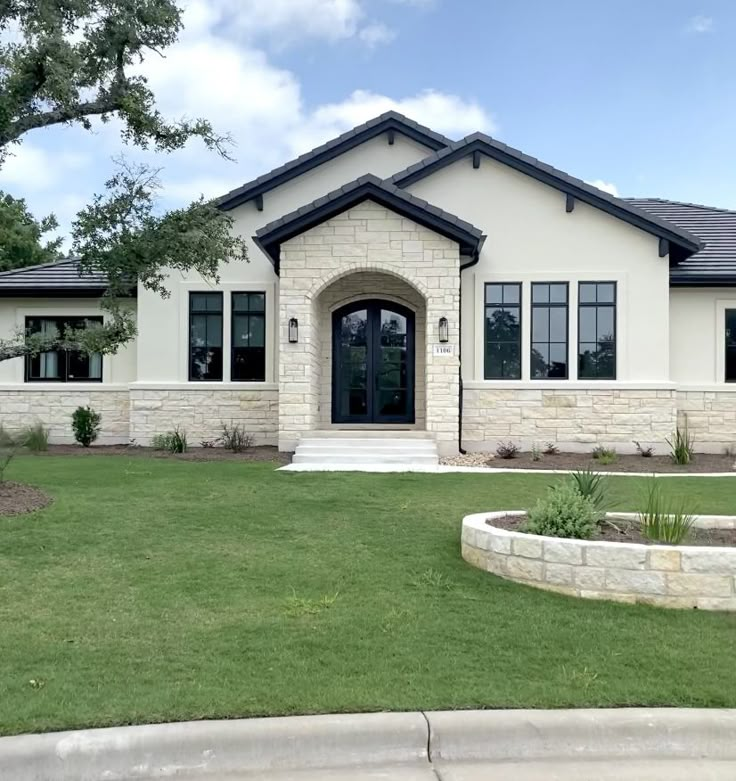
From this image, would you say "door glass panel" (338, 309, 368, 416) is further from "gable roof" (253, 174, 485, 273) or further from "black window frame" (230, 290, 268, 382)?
"gable roof" (253, 174, 485, 273)

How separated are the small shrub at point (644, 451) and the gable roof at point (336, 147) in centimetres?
847

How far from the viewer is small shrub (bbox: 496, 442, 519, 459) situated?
14265 mm

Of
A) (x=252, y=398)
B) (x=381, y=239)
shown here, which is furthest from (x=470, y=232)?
(x=252, y=398)

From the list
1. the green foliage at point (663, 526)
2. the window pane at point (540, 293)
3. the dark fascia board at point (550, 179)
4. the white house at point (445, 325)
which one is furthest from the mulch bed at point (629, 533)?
the dark fascia board at point (550, 179)

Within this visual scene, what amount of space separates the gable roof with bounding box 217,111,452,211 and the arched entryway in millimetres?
3567

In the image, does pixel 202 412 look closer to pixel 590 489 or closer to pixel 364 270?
pixel 364 270

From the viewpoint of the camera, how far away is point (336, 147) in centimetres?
1692

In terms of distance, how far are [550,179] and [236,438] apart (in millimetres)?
9059

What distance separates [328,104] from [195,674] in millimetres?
21249

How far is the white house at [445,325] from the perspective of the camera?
46.5ft

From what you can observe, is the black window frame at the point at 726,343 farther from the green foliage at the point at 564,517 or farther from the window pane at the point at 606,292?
the green foliage at the point at 564,517

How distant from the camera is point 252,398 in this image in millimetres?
16062

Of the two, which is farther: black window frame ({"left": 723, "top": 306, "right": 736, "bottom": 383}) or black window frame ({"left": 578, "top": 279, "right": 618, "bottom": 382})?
black window frame ({"left": 723, "top": 306, "right": 736, "bottom": 383})

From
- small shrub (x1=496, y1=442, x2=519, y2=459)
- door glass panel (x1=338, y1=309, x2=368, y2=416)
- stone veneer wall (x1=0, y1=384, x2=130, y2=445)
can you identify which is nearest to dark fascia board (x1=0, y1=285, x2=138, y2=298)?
stone veneer wall (x1=0, y1=384, x2=130, y2=445)
